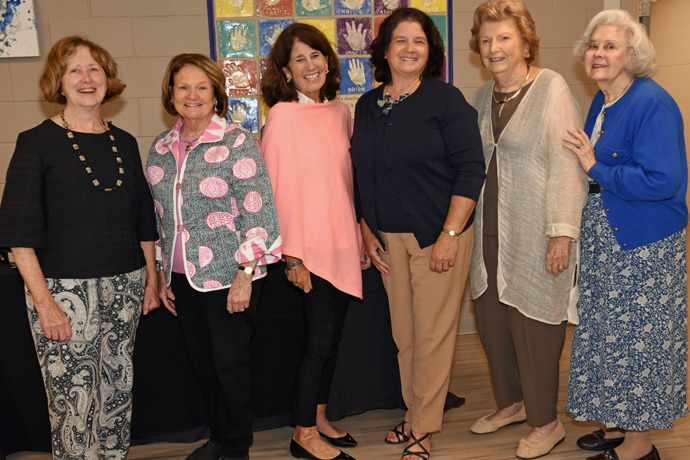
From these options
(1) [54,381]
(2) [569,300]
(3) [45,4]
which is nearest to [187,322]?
(1) [54,381]

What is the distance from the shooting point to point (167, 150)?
6.94ft

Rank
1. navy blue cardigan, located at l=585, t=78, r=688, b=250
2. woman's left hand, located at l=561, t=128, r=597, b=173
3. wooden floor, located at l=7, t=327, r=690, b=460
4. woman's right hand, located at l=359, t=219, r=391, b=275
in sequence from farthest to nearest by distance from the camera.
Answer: wooden floor, located at l=7, t=327, r=690, b=460 → woman's right hand, located at l=359, t=219, r=391, b=275 → woman's left hand, located at l=561, t=128, r=597, b=173 → navy blue cardigan, located at l=585, t=78, r=688, b=250

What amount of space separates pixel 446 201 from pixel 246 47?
76.0 inches

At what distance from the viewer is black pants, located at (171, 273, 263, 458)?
2.10 m

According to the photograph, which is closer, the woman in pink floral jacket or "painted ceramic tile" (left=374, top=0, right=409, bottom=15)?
the woman in pink floral jacket

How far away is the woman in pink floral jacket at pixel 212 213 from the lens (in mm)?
2031

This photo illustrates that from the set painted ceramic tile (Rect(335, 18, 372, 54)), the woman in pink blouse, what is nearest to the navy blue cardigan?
the woman in pink blouse

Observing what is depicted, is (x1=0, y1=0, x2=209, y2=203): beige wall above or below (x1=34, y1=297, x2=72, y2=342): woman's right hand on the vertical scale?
above

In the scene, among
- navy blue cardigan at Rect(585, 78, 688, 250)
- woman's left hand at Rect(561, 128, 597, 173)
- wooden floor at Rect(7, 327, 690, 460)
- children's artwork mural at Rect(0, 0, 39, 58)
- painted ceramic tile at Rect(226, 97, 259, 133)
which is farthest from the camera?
painted ceramic tile at Rect(226, 97, 259, 133)

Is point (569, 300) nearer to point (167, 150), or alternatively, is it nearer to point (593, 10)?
point (167, 150)

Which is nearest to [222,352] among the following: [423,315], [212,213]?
[212,213]

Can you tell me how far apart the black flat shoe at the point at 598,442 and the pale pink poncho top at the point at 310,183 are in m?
1.26

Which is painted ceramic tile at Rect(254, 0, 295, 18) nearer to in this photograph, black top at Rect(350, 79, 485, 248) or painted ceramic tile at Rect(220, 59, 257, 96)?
painted ceramic tile at Rect(220, 59, 257, 96)

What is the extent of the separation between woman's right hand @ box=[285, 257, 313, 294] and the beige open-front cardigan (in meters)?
0.76
